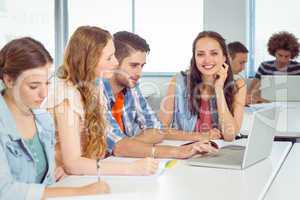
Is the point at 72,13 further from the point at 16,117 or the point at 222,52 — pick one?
the point at 16,117

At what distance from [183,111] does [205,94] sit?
172 millimetres

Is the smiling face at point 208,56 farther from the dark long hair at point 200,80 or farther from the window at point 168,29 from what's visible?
the window at point 168,29

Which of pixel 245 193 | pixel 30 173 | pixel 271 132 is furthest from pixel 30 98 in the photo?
pixel 271 132

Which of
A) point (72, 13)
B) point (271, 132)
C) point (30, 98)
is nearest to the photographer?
point (30, 98)

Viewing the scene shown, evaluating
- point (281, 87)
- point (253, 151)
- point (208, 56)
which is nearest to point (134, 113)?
point (208, 56)

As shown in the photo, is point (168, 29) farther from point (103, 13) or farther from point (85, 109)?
point (85, 109)

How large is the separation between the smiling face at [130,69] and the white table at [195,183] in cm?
70

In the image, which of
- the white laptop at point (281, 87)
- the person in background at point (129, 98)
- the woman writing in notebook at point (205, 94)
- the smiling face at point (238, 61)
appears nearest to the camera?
the person in background at point (129, 98)

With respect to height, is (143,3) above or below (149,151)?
above

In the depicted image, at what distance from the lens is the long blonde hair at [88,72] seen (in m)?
1.86

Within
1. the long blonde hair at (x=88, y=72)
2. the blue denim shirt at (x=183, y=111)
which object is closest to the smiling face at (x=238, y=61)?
the blue denim shirt at (x=183, y=111)

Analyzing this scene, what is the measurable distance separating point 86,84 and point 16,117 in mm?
376

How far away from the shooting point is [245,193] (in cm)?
133

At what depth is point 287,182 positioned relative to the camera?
57.5 inches
